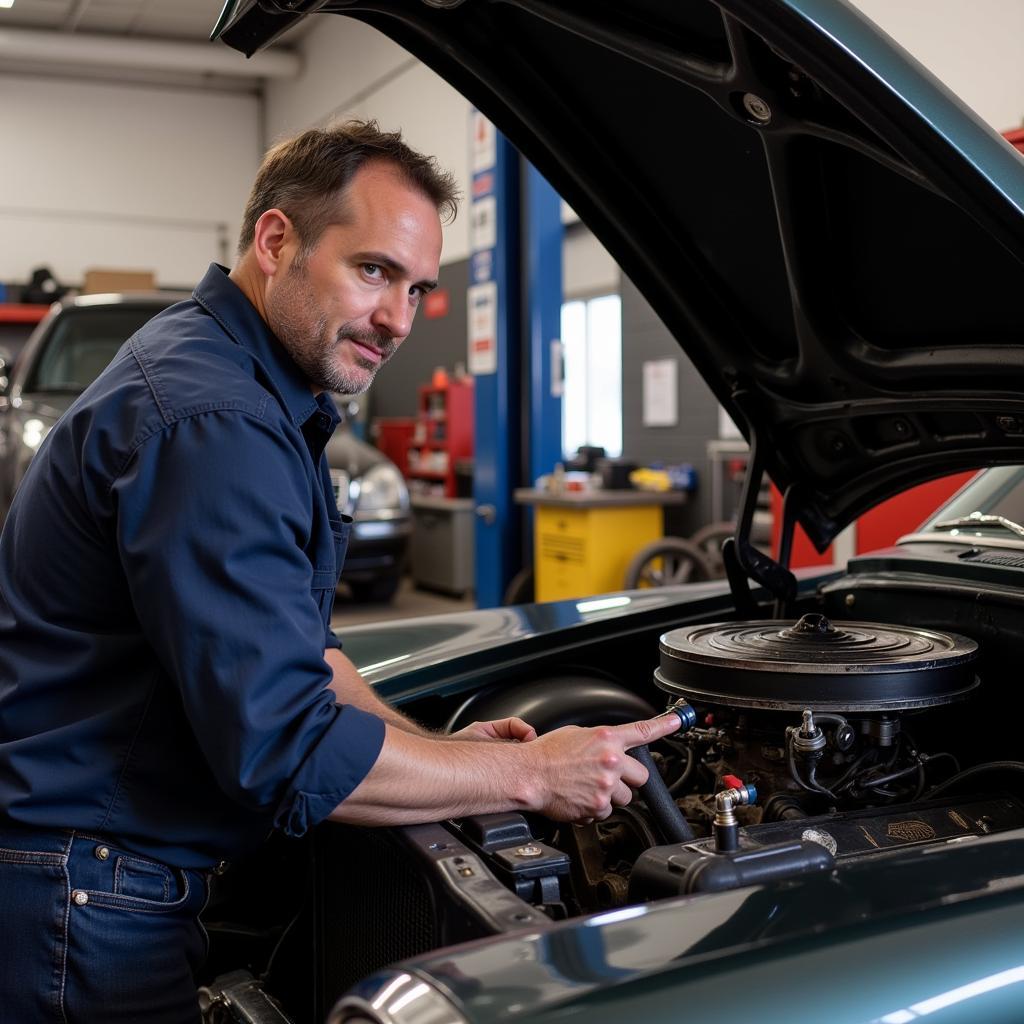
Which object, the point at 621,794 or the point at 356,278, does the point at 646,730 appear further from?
the point at 356,278

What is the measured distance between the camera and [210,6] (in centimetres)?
1187

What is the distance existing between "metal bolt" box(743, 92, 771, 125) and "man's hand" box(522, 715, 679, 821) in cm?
70

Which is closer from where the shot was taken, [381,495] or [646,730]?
[646,730]

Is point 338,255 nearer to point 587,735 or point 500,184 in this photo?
point 587,735

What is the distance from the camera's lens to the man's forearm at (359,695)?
1.63 metres

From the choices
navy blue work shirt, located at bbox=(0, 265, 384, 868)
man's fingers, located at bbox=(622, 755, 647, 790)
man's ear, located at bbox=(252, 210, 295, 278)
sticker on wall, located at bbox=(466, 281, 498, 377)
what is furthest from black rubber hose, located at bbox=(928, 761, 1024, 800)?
sticker on wall, located at bbox=(466, 281, 498, 377)

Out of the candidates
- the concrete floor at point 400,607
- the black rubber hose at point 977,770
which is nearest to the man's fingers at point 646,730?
the black rubber hose at point 977,770

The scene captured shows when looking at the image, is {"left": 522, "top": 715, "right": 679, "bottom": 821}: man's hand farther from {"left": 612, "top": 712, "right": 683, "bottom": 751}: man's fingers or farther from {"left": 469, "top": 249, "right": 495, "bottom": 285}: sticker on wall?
{"left": 469, "top": 249, "right": 495, "bottom": 285}: sticker on wall

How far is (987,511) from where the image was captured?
6.81 ft

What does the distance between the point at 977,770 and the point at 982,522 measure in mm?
630

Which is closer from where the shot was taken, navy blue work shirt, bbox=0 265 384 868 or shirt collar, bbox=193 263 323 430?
navy blue work shirt, bbox=0 265 384 868

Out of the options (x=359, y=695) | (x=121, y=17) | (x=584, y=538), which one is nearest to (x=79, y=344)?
(x=584, y=538)

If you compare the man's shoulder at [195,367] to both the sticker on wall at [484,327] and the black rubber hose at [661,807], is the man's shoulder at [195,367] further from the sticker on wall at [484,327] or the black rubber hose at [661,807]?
the sticker on wall at [484,327]

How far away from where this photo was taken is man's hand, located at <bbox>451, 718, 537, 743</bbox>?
1542 millimetres
